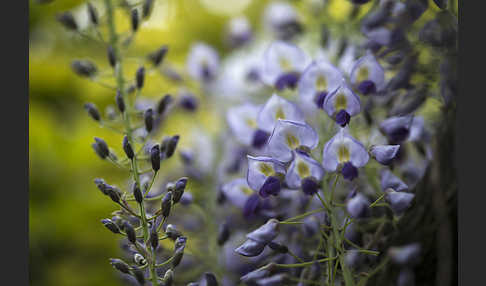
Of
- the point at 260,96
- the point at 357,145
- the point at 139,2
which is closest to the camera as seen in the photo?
the point at 357,145

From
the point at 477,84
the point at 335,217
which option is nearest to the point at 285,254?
the point at 335,217

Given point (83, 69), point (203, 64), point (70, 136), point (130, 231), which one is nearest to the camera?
point (130, 231)

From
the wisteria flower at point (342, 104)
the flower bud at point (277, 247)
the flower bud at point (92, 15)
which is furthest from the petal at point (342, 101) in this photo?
the flower bud at point (92, 15)

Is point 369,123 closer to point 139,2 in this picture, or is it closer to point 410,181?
point 410,181

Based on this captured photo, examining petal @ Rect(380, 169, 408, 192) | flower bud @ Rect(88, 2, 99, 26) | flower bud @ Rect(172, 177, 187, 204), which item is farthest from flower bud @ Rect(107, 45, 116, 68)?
petal @ Rect(380, 169, 408, 192)

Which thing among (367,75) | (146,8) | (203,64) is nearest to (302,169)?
(367,75)

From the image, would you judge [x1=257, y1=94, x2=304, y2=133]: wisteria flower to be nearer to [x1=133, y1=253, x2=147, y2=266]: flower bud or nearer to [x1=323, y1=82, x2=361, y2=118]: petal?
[x1=323, y1=82, x2=361, y2=118]: petal

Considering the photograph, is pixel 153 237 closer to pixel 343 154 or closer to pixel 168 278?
pixel 168 278
